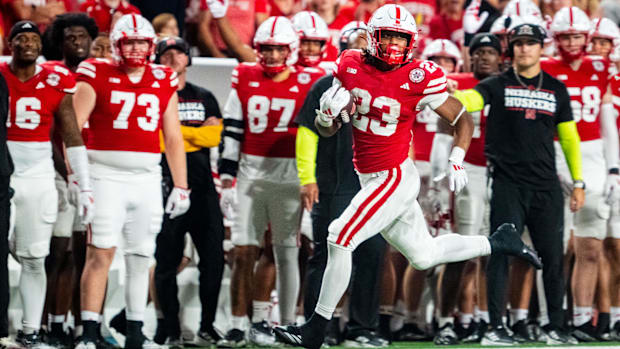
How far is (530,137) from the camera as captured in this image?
7113 millimetres

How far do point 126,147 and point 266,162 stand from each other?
1.02m

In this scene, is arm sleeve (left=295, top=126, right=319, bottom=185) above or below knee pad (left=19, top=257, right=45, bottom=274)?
above

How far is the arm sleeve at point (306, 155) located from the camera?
673 centimetres

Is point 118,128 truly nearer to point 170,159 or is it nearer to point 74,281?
point 170,159

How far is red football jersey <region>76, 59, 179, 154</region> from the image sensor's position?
261 inches

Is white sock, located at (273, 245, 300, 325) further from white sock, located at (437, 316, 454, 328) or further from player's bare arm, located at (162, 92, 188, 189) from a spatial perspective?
white sock, located at (437, 316, 454, 328)

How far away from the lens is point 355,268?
22.9 ft

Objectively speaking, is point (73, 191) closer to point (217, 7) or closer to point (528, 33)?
point (217, 7)

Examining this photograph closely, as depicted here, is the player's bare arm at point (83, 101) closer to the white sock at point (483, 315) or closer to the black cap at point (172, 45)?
the black cap at point (172, 45)

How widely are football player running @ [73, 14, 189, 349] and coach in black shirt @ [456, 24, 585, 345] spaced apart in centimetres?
191

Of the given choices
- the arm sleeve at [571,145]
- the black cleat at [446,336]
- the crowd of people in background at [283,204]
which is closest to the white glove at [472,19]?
the crowd of people in background at [283,204]

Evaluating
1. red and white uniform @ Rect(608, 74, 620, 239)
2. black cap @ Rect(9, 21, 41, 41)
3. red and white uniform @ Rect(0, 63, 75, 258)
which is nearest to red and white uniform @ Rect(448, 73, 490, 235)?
red and white uniform @ Rect(608, 74, 620, 239)

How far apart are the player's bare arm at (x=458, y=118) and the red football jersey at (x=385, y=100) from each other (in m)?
0.06

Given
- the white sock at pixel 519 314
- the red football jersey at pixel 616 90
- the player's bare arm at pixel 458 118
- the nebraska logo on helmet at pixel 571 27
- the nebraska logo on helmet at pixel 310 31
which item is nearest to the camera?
the player's bare arm at pixel 458 118
